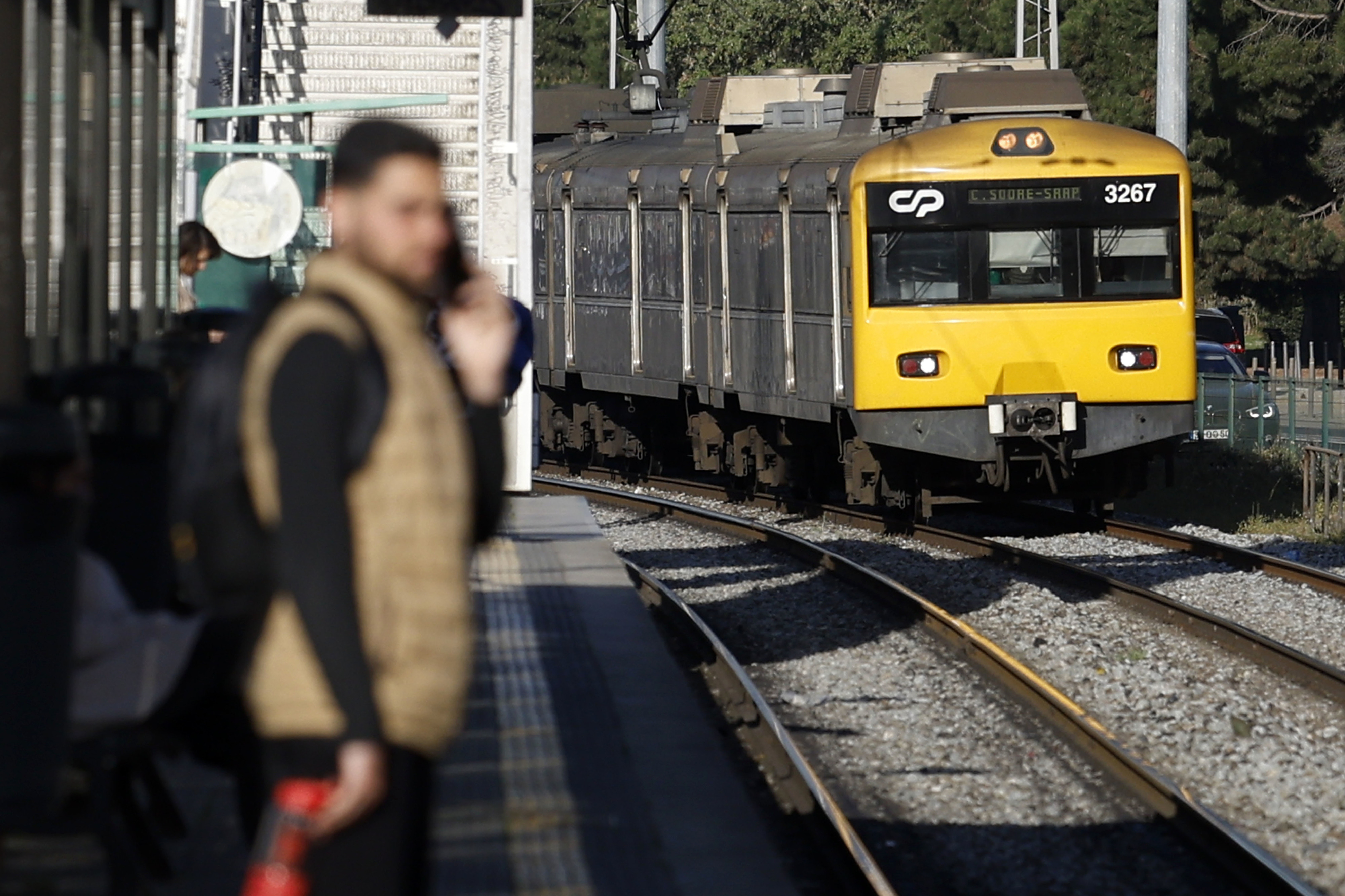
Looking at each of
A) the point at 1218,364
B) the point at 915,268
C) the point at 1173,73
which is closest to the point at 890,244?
the point at 915,268

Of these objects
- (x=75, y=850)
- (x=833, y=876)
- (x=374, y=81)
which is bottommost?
(x=833, y=876)

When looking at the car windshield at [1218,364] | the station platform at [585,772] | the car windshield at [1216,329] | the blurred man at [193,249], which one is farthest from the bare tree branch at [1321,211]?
the blurred man at [193,249]

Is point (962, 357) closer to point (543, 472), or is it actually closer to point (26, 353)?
point (543, 472)

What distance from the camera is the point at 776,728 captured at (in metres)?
9.29

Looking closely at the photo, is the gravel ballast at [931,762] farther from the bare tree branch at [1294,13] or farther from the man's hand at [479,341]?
the bare tree branch at [1294,13]

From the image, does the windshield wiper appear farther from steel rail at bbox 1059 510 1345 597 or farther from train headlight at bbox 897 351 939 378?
steel rail at bbox 1059 510 1345 597

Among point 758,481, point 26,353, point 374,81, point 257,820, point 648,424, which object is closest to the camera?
point 257,820

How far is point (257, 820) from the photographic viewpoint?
429 centimetres

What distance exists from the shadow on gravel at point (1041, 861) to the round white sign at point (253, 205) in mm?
3431

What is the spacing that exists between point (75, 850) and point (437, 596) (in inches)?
88.2

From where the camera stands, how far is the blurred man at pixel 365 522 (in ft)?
10.6

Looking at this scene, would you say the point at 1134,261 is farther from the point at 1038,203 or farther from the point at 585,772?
the point at 585,772

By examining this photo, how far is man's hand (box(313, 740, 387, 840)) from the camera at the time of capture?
10.6 ft

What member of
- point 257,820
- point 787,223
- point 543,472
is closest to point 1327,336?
point 543,472
